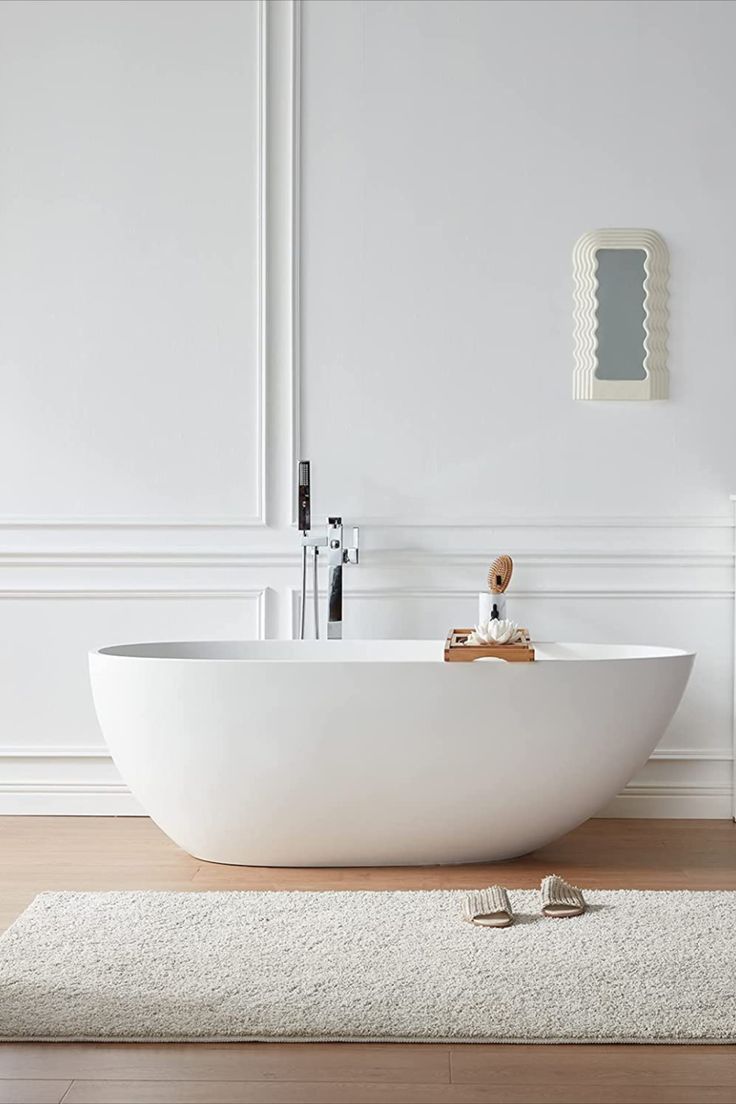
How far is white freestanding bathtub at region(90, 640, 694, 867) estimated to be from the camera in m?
2.99

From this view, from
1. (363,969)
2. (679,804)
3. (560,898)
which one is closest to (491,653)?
(560,898)

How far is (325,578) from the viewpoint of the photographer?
12.8 ft

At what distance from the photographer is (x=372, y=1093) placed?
1838 millimetres

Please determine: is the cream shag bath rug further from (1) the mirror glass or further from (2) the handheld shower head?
(1) the mirror glass

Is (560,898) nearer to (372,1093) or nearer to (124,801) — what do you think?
(372,1093)

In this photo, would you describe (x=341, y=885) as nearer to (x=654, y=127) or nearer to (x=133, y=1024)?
(x=133, y=1024)

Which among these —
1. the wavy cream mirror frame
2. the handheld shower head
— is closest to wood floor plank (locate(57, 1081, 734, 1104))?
the handheld shower head

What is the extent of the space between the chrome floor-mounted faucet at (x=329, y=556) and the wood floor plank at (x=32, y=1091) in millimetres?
1986

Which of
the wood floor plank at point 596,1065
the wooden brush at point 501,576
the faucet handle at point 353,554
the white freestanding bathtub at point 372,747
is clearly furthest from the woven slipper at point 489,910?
the faucet handle at point 353,554

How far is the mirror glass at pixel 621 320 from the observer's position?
3.86 meters

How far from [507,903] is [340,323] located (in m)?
2.00

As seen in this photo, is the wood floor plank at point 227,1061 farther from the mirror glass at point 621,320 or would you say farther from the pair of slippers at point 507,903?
the mirror glass at point 621,320

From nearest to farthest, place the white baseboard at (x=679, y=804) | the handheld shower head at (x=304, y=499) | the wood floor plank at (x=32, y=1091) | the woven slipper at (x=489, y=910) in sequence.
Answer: the wood floor plank at (x=32, y=1091), the woven slipper at (x=489, y=910), the handheld shower head at (x=304, y=499), the white baseboard at (x=679, y=804)

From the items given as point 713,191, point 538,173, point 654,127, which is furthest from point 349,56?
point 713,191
